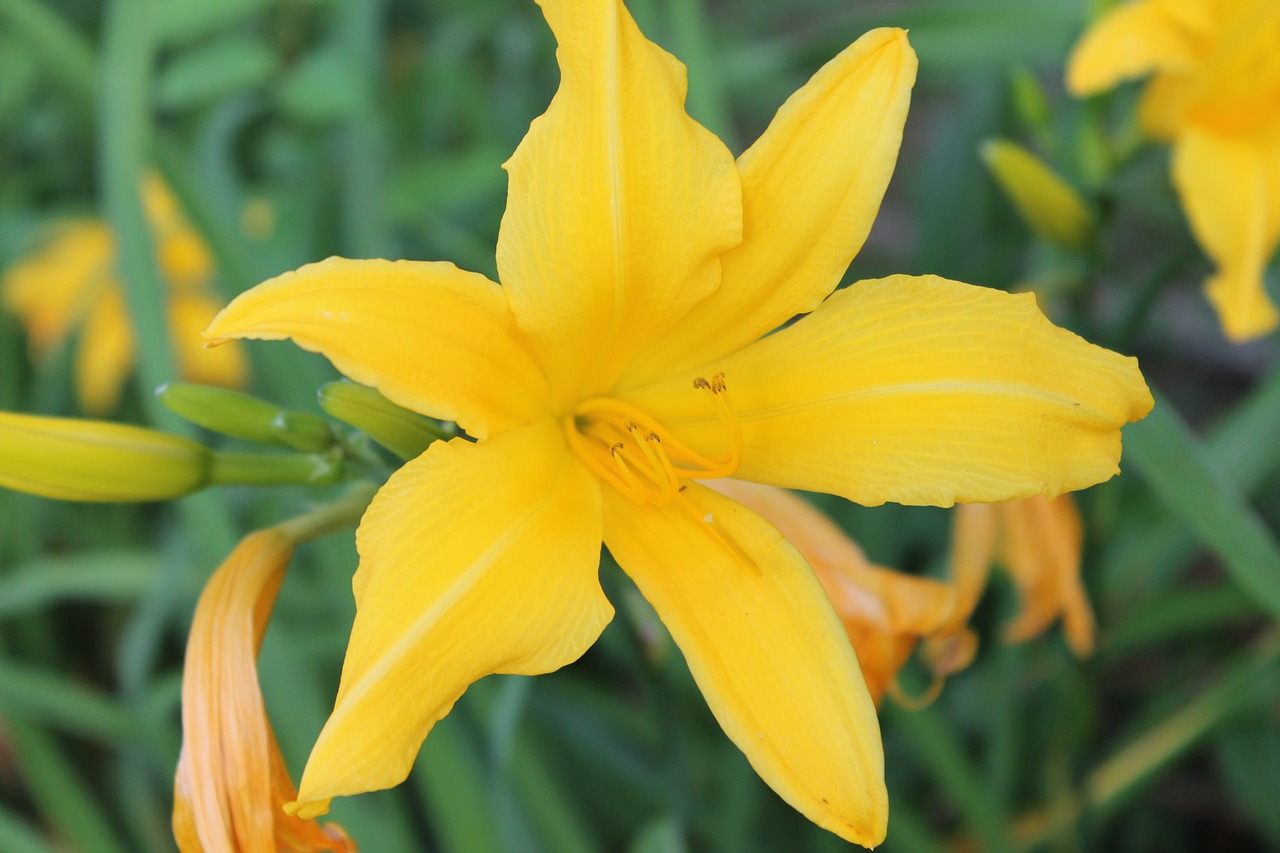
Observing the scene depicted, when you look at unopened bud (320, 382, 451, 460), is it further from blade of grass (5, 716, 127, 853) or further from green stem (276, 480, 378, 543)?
blade of grass (5, 716, 127, 853)

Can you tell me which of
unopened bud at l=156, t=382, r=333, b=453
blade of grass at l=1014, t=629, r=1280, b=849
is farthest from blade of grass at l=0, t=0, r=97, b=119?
blade of grass at l=1014, t=629, r=1280, b=849

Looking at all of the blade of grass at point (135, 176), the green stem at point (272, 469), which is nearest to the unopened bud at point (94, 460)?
the green stem at point (272, 469)

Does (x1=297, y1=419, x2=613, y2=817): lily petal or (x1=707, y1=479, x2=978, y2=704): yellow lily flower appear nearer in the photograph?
(x1=297, y1=419, x2=613, y2=817): lily petal

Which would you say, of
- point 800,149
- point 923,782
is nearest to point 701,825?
point 923,782

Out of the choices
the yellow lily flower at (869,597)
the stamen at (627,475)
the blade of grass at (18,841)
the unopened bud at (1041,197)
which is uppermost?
the stamen at (627,475)

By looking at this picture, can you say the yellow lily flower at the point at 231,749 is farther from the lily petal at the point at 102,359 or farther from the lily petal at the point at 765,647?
the lily petal at the point at 102,359

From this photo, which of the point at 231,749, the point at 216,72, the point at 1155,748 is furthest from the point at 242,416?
the point at 1155,748

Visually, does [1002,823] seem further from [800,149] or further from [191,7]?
[191,7]
